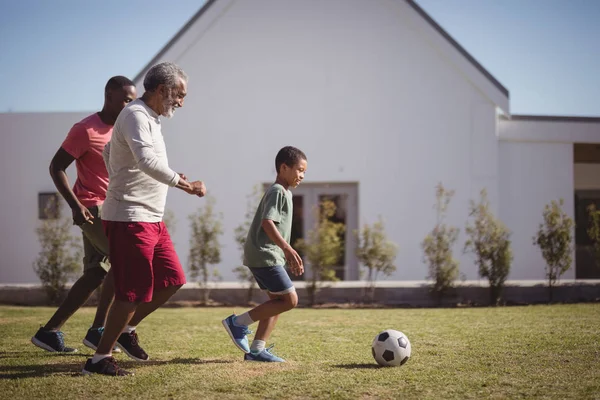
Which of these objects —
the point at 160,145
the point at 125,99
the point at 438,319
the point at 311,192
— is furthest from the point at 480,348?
the point at 311,192

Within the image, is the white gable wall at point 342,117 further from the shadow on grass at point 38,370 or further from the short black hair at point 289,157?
the shadow on grass at point 38,370

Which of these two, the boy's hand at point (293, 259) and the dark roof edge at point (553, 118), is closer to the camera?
the boy's hand at point (293, 259)

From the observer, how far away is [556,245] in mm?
11281

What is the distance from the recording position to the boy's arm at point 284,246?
193 inches

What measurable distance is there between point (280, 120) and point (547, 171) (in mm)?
5878

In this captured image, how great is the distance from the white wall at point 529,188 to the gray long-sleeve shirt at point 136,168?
1155cm

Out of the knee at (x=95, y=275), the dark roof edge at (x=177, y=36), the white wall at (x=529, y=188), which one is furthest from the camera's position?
the dark roof edge at (x=177, y=36)

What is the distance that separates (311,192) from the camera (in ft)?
49.5

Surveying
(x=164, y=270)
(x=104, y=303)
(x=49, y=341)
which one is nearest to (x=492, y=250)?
(x=104, y=303)

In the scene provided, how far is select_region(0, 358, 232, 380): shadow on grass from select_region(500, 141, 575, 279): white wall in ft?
36.2

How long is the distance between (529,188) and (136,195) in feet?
39.6

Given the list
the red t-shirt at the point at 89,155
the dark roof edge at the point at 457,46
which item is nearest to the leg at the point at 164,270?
the red t-shirt at the point at 89,155

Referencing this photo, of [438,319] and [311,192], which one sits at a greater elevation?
[311,192]

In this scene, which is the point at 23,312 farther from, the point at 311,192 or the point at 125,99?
the point at 311,192
